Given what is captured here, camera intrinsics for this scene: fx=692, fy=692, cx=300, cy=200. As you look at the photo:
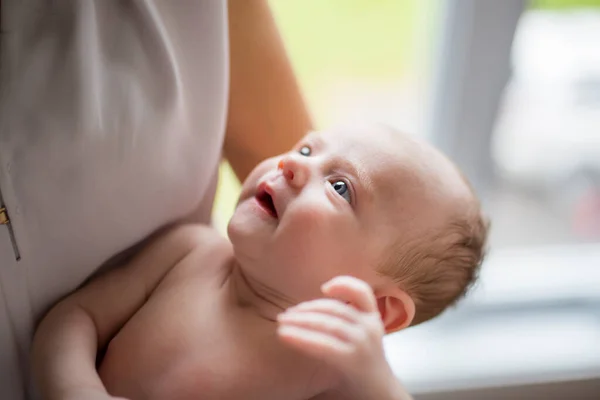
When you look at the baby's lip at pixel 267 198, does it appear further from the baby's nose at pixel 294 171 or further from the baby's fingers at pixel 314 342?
the baby's fingers at pixel 314 342

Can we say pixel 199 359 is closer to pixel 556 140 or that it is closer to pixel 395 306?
pixel 395 306

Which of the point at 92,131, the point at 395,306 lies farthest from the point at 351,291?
the point at 92,131

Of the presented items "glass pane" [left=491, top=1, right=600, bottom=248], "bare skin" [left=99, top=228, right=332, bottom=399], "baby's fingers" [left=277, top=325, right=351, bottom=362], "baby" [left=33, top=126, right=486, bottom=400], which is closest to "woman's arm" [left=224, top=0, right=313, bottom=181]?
"baby" [left=33, top=126, right=486, bottom=400]

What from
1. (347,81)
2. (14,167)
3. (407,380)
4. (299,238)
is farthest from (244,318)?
(347,81)

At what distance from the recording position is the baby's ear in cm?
64

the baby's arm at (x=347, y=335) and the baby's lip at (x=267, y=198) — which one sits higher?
the baby's lip at (x=267, y=198)

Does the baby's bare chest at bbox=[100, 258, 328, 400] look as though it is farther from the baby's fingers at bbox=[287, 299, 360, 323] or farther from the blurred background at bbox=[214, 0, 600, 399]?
the blurred background at bbox=[214, 0, 600, 399]

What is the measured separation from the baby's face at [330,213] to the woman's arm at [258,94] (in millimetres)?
88

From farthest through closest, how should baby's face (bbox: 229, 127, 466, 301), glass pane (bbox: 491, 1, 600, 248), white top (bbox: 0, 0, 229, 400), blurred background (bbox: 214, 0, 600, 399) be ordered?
glass pane (bbox: 491, 1, 600, 248) → blurred background (bbox: 214, 0, 600, 399) → baby's face (bbox: 229, 127, 466, 301) → white top (bbox: 0, 0, 229, 400)

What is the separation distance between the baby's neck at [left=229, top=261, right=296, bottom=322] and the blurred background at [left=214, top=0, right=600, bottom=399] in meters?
0.42

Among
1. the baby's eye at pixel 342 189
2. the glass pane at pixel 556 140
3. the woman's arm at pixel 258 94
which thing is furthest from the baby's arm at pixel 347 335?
the glass pane at pixel 556 140

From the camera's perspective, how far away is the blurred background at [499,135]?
110cm

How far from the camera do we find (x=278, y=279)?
0.62m

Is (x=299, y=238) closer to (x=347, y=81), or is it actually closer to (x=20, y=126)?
(x=20, y=126)
